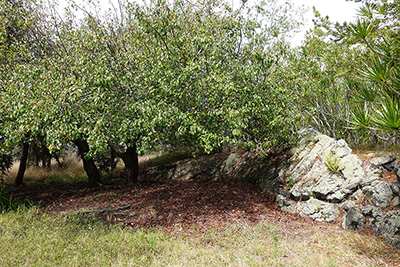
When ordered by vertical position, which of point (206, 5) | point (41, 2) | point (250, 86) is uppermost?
point (41, 2)

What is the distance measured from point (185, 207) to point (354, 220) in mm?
4705

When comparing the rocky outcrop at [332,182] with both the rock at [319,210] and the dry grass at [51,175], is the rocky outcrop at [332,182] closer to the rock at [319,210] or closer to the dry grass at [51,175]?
the rock at [319,210]

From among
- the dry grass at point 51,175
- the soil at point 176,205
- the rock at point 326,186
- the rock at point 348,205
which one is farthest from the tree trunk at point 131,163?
the rock at point 348,205

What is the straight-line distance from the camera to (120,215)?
26.0ft

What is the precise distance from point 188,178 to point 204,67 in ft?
21.5

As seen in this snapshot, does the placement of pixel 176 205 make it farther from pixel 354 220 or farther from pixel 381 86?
pixel 381 86

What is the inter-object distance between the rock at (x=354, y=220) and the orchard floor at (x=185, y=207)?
19cm

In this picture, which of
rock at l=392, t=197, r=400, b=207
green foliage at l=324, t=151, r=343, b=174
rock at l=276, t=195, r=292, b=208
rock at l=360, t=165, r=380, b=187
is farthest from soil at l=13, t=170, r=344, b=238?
green foliage at l=324, t=151, r=343, b=174

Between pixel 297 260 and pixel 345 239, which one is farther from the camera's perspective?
pixel 345 239

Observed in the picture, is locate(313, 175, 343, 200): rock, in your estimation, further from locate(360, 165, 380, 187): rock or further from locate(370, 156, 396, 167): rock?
locate(370, 156, 396, 167): rock

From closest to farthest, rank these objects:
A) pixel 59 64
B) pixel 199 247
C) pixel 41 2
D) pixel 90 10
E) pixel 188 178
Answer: pixel 199 247 → pixel 59 64 → pixel 90 10 → pixel 41 2 → pixel 188 178

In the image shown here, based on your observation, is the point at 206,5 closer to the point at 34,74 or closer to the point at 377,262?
the point at 34,74

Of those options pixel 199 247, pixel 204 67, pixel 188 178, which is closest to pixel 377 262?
pixel 199 247

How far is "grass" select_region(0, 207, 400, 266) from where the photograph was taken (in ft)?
15.5
